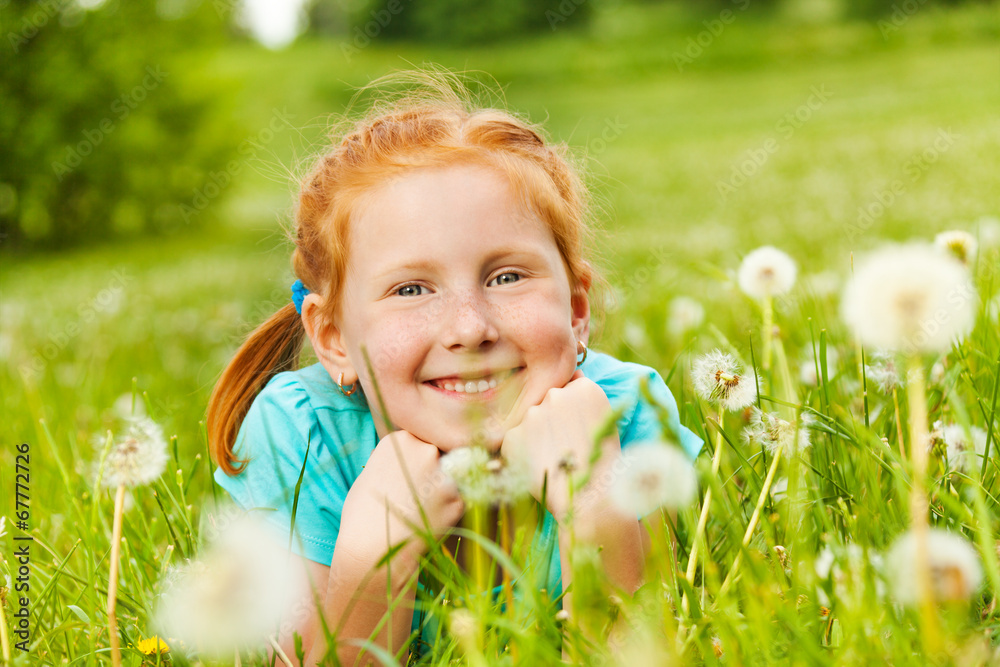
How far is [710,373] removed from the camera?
1353mm

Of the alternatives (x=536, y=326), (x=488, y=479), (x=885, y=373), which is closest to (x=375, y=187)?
(x=536, y=326)

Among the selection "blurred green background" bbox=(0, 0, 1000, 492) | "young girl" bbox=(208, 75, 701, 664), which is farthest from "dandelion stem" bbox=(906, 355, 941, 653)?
"blurred green background" bbox=(0, 0, 1000, 492)

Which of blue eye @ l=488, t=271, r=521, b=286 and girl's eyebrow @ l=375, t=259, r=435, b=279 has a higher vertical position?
girl's eyebrow @ l=375, t=259, r=435, b=279

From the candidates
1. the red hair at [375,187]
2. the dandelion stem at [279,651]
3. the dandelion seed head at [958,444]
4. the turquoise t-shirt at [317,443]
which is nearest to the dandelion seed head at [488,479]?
the dandelion stem at [279,651]

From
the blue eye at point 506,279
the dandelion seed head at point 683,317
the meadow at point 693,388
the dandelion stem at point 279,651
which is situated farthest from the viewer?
the dandelion seed head at point 683,317

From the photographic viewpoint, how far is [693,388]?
1580 mm

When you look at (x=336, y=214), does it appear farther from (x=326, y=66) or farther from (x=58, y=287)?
(x=326, y=66)

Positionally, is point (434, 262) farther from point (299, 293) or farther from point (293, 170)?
point (293, 170)

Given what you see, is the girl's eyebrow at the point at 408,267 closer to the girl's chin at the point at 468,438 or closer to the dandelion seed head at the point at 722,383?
the girl's chin at the point at 468,438

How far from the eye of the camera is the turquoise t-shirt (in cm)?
169

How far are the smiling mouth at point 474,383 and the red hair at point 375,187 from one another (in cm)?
35

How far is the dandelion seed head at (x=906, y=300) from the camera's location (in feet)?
2.67

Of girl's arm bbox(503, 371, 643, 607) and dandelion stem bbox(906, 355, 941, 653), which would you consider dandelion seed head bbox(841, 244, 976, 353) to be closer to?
dandelion stem bbox(906, 355, 941, 653)

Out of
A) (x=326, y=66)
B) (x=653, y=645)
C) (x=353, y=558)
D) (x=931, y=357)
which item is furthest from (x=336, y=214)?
(x=326, y=66)
